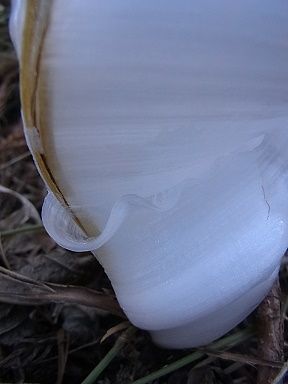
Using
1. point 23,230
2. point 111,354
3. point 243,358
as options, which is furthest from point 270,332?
point 23,230

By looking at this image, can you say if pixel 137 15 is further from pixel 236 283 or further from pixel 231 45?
pixel 236 283

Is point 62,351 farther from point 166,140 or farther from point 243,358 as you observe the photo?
point 166,140

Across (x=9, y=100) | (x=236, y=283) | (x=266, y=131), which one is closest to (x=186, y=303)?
(x=236, y=283)

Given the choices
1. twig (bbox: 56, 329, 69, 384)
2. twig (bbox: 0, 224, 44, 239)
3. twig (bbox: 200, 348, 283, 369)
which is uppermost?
twig (bbox: 200, 348, 283, 369)

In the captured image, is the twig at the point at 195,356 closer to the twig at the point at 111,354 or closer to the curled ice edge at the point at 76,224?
the twig at the point at 111,354

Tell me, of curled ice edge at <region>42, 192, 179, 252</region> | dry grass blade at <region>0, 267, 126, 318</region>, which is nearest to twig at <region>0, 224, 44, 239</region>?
dry grass blade at <region>0, 267, 126, 318</region>

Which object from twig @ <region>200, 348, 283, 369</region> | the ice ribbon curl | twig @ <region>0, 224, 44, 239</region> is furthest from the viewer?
twig @ <region>0, 224, 44, 239</region>

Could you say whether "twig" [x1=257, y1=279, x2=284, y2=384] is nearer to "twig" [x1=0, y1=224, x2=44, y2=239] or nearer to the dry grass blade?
the dry grass blade
